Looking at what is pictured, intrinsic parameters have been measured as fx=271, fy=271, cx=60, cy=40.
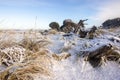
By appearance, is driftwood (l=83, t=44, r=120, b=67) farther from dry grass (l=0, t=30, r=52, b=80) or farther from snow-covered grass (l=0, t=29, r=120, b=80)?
dry grass (l=0, t=30, r=52, b=80)

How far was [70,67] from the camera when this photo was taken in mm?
3064

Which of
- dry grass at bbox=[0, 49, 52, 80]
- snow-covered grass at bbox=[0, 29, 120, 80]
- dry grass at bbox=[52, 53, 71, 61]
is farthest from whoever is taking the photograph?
dry grass at bbox=[52, 53, 71, 61]

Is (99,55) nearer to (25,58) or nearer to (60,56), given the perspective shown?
(60,56)

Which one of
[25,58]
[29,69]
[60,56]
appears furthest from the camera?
[60,56]

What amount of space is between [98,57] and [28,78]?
979 millimetres

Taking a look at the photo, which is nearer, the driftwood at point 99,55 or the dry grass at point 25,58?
the dry grass at point 25,58

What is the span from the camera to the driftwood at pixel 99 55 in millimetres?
3221

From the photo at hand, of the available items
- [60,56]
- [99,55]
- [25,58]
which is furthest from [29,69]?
[99,55]

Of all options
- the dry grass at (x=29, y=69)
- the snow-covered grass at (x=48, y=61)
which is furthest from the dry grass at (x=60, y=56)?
the dry grass at (x=29, y=69)

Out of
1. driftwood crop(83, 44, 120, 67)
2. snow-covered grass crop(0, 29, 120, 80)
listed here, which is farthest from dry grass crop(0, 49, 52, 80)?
driftwood crop(83, 44, 120, 67)

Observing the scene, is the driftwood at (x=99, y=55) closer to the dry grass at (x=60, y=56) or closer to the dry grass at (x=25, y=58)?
the dry grass at (x=60, y=56)

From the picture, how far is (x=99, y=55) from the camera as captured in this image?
3.26 metres

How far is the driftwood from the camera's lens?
127 inches

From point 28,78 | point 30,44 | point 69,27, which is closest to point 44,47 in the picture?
point 30,44
